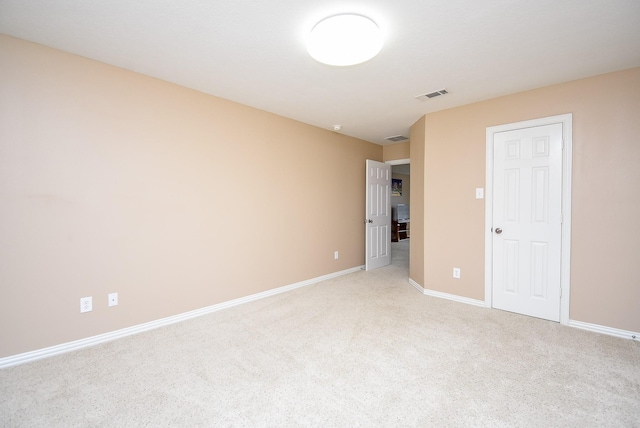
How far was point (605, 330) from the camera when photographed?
2494 mm

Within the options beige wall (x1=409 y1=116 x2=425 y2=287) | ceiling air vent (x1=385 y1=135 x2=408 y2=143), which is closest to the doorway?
ceiling air vent (x1=385 y1=135 x2=408 y2=143)

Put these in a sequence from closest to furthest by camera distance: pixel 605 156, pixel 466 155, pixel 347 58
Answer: pixel 347 58
pixel 605 156
pixel 466 155

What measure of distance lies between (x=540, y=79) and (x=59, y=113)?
4.20 m

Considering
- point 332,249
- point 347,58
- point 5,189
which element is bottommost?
point 332,249

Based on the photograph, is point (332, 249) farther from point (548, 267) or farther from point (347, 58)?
point (347, 58)

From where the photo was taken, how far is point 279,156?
367 cm

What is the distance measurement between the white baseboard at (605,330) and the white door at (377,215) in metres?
2.74

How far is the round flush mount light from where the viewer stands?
5.73ft

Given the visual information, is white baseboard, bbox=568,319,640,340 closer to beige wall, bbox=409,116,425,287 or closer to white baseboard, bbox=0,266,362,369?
beige wall, bbox=409,116,425,287

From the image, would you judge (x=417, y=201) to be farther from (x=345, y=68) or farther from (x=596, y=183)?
(x=345, y=68)

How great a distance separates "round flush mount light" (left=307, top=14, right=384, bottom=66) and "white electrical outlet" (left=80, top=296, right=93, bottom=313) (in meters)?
2.67

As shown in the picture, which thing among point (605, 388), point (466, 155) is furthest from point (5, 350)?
point (466, 155)

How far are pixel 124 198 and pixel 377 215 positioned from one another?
381 cm

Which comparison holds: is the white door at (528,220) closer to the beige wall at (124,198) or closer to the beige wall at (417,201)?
the beige wall at (417,201)
